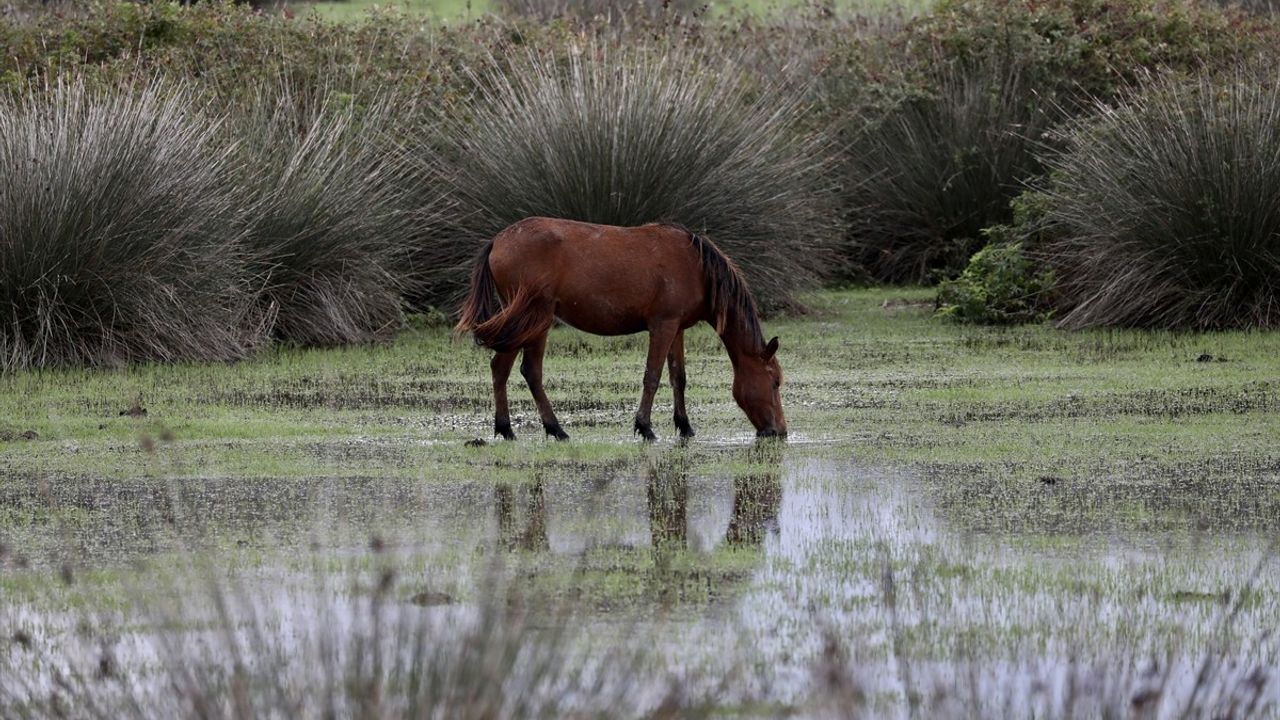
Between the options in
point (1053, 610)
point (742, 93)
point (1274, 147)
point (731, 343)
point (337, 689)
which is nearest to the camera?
point (337, 689)

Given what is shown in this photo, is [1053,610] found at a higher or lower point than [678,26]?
lower

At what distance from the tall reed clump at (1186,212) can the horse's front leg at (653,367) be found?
245 inches

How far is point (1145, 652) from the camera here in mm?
5695

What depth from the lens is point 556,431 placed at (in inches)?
397

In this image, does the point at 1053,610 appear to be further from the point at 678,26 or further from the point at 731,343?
the point at 678,26

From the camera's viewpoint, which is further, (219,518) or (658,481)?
(658,481)

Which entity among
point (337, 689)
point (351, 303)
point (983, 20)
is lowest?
point (351, 303)

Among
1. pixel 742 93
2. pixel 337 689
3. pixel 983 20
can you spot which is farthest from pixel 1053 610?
pixel 983 20

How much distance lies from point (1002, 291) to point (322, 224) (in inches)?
222

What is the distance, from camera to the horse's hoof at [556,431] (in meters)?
10.0

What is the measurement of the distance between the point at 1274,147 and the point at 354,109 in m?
7.51

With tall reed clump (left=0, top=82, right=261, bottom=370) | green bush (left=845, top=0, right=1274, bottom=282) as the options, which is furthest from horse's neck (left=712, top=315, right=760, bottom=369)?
green bush (left=845, top=0, right=1274, bottom=282)

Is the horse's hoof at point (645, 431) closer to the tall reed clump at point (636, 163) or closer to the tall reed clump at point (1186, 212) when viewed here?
the tall reed clump at point (636, 163)

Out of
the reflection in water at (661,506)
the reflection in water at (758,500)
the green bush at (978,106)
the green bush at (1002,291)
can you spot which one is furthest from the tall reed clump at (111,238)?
the green bush at (978,106)
